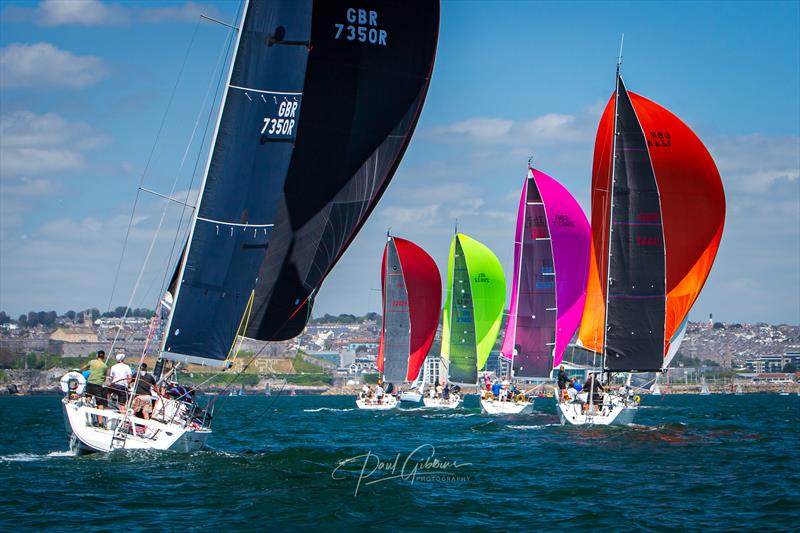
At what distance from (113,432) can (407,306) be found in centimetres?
2988

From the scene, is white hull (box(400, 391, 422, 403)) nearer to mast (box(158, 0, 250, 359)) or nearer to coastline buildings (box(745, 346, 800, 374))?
mast (box(158, 0, 250, 359))

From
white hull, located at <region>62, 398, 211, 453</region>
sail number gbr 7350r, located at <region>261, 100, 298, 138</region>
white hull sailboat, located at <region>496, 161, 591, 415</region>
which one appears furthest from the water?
white hull sailboat, located at <region>496, 161, 591, 415</region>

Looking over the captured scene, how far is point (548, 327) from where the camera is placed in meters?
40.5

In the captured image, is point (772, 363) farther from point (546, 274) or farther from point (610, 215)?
point (610, 215)

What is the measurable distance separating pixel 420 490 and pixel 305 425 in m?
19.0

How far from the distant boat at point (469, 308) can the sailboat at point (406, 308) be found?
0.99 meters

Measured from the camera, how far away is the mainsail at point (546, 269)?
4044cm

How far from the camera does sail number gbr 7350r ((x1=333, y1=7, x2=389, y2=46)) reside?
55.7 feet

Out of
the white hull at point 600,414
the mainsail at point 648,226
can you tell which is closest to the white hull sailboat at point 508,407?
the mainsail at point 648,226

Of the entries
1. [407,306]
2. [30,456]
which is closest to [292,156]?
[30,456]

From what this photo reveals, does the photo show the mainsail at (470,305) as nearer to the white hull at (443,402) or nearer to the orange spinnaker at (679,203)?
the white hull at (443,402)

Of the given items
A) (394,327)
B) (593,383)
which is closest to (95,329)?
(394,327)

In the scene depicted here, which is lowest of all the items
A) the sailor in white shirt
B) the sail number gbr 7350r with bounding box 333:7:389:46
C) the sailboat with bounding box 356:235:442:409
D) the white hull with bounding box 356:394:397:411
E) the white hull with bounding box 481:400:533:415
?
the white hull with bounding box 356:394:397:411

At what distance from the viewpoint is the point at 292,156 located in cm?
1720
